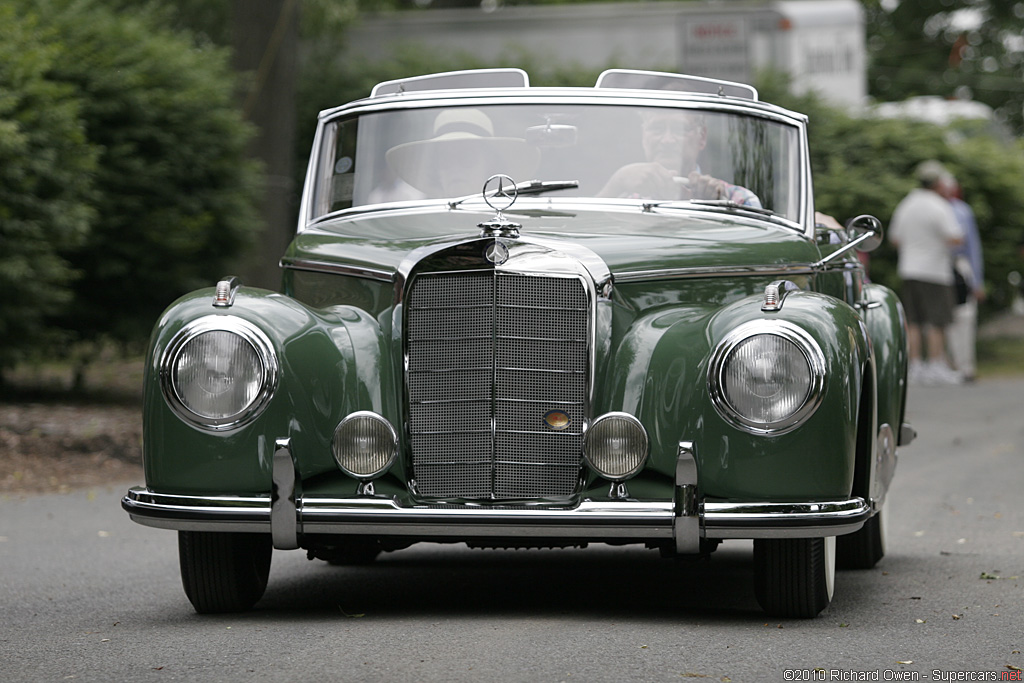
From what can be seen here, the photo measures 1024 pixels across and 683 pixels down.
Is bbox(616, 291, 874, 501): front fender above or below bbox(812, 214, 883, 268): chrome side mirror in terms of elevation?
below

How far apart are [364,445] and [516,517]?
547 mm

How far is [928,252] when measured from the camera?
1542 centimetres

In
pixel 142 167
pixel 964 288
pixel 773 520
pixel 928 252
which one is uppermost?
pixel 142 167

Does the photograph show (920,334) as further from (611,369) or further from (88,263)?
(611,369)

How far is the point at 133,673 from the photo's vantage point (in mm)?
4188

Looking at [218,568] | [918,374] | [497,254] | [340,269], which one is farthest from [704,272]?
[918,374]

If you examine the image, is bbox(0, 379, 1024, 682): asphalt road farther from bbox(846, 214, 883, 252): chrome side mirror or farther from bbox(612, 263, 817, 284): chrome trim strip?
bbox(846, 214, 883, 252): chrome side mirror

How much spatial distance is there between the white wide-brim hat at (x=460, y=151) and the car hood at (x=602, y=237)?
0.85 ft

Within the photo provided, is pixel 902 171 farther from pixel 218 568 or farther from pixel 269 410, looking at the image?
pixel 269 410

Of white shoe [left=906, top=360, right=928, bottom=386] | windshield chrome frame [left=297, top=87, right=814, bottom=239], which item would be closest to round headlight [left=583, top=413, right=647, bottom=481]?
windshield chrome frame [left=297, top=87, right=814, bottom=239]

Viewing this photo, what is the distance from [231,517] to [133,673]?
28.1 inches

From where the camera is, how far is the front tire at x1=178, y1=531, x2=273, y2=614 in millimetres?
5109

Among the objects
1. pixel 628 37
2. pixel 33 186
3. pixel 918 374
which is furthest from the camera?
pixel 628 37

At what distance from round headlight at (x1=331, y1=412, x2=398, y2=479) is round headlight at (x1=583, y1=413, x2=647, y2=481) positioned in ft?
2.08
